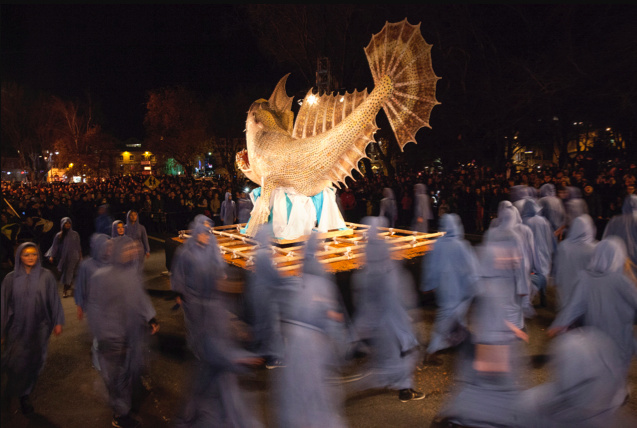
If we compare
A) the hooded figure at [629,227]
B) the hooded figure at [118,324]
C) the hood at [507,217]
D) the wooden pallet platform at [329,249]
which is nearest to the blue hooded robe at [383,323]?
the wooden pallet platform at [329,249]

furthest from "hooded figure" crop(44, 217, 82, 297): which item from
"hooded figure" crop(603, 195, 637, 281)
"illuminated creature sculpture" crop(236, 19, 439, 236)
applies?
"hooded figure" crop(603, 195, 637, 281)

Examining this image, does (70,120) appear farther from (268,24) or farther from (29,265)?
(29,265)

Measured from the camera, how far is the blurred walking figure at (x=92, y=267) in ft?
14.3

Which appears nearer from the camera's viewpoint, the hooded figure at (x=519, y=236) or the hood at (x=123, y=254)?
the hood at (x=123, y=254)

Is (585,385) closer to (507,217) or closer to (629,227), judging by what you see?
(507,217)

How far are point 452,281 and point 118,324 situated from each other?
3.41 meters

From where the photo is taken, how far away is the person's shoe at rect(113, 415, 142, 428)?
3824mm

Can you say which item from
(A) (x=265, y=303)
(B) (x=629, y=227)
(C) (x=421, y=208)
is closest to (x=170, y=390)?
(A) (x=265, y=303)

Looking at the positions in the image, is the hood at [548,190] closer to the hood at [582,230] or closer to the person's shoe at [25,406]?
the hood at [582,230]

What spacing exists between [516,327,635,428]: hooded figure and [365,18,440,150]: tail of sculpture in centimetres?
616

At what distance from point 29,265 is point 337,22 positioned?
16846mm

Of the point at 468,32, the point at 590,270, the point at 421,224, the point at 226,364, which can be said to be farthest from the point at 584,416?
the point at 468,32

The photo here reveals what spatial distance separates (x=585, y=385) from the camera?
2332mm

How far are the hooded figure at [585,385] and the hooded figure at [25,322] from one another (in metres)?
4.19
